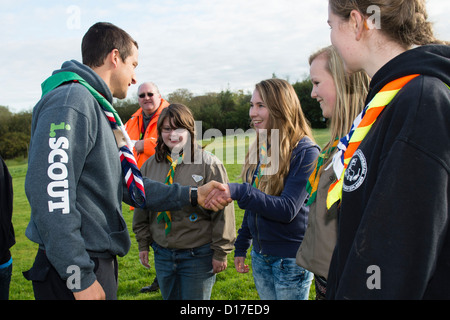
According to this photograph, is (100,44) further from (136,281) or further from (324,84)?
(136,281)

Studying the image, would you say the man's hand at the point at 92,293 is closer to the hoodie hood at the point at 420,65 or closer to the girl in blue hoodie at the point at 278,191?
the girl in blue hoodie at the point at 278,191

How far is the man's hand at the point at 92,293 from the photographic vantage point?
2064 millimetres

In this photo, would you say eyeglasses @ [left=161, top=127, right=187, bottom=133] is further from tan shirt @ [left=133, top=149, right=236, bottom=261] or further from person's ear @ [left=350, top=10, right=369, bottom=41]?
person's ear @ [left=350, top=10, right=369, bottom=41]

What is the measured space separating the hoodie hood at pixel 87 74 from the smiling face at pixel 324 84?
1.57 m

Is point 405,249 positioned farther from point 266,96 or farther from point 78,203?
point 266,96

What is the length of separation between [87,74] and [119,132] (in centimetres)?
46

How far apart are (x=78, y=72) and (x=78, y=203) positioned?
937 millimetres

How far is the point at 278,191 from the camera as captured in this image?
3219 mm

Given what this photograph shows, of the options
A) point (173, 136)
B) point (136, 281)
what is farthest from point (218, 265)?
point (136, 281)

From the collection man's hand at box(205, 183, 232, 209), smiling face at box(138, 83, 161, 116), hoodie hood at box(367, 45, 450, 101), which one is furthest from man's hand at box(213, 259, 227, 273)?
smiling face at box(138, 83, 161, 116)

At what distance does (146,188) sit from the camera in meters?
3.21

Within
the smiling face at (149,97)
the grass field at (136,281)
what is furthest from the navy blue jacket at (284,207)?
the smiling face at (149,97)

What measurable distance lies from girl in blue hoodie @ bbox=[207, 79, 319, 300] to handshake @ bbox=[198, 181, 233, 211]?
19mm
